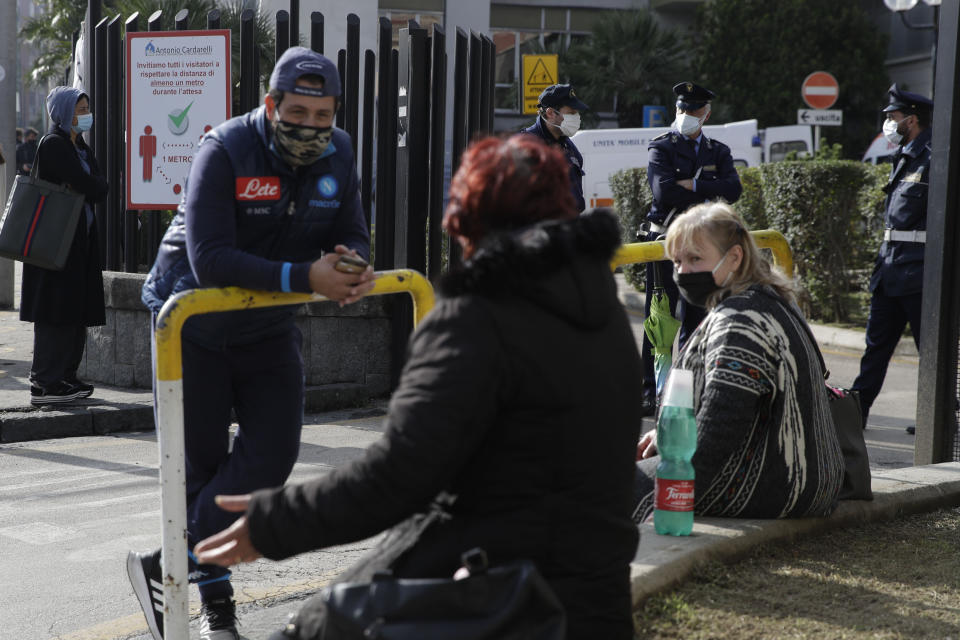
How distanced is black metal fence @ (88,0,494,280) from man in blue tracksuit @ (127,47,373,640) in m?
4.35

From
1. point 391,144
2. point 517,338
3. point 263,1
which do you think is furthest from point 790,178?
point 263,1

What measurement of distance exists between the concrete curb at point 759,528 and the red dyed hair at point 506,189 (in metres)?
1.37

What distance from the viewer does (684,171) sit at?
7.51m

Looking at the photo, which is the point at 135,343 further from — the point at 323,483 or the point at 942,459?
the point at 323,483

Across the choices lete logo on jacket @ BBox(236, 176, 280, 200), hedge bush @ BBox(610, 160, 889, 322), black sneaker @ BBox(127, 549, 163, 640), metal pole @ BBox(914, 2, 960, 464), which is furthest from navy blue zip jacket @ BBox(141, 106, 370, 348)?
hedge bush @ BBox(610, 160, 889, 322)

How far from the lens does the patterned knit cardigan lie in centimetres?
381

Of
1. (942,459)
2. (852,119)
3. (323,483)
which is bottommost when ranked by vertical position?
(942,459)

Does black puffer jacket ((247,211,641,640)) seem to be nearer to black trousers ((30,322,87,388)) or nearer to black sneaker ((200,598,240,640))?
black sneaker ((200,598,240,640))

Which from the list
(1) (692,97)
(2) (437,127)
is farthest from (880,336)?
(2) (437,127)

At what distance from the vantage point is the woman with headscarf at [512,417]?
2049 mm

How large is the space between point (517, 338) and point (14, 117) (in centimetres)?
1076

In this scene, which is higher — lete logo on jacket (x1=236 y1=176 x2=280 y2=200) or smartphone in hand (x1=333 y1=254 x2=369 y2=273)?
lete logo on jacket (x1=236 y1=176 x2=280 y2=200)

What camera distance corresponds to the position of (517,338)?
6.73 feet

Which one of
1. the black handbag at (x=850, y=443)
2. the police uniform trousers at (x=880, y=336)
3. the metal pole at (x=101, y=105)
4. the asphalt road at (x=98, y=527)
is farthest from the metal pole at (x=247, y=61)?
the black handbag at (x=850, y=443)
